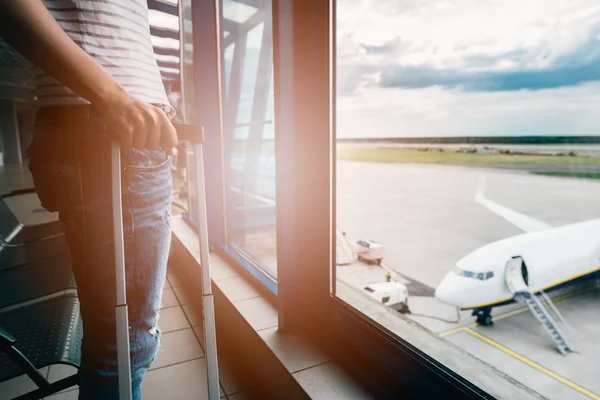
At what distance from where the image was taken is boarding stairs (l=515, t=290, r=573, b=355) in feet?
27.5

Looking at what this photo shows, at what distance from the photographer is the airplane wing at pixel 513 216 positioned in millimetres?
10164

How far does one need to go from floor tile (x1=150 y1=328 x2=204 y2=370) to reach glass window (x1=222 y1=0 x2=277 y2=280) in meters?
0.71

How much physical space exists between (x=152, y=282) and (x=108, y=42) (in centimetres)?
53

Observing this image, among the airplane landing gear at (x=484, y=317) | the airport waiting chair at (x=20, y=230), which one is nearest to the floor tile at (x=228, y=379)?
the airport waiting chair at (x=20, y=230)

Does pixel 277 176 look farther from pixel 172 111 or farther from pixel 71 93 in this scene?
pixel 71 93

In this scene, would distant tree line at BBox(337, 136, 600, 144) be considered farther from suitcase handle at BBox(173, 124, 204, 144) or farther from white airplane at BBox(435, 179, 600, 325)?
white airplane at BBox(435, 179, 600, 325)

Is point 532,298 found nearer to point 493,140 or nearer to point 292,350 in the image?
point 493,140

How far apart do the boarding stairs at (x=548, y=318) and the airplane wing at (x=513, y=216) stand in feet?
6.50

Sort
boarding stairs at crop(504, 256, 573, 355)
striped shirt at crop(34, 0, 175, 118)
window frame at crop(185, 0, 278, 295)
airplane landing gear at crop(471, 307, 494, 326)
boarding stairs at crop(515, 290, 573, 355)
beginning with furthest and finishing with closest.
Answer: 1. airplane landing gear at crop(471, 307, 494, 326)
2. boarding stairs at crop(504, 256, 573, 355)
3. boarding stairs at crop(515, 290, 573, 355)
4. window frame at crop(185, 0, 278, 295)
5. striped shirt at crop(34, 0, 175, 118)

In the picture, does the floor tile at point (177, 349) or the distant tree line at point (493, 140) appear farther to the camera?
→ the floor tile at point (177, 349)

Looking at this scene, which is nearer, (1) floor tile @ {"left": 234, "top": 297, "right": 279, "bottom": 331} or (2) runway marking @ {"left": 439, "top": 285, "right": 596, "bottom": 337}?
(1) floor tile @ {"left": 234, "top": 297, "right": 279, "bottom": 331}

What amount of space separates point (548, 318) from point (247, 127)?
970 cm

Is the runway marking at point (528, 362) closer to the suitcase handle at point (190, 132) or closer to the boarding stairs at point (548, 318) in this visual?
the boarding stairs at point (548, 318)

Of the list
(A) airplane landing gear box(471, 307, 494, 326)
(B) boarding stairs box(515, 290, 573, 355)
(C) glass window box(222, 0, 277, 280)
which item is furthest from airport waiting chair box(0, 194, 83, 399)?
(A) airplane landing gear box(471, 307, 494, 326)
